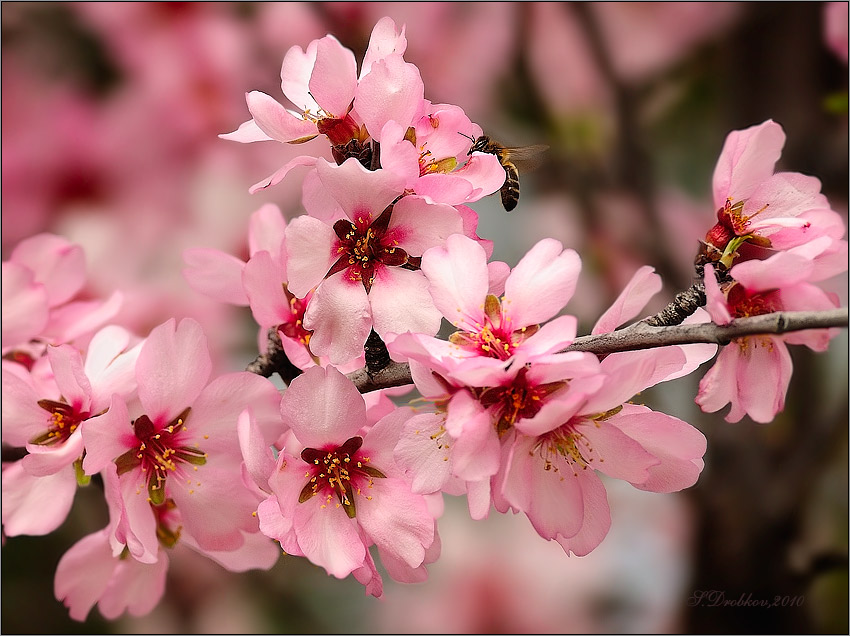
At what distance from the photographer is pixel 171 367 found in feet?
1.34

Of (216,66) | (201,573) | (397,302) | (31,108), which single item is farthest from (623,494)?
(31,108)

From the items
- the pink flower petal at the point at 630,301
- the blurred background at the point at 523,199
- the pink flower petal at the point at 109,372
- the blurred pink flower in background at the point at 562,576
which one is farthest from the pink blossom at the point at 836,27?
the pink flower petal at the point at 109,372

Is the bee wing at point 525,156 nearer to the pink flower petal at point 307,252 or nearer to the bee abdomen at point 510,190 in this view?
the bee abdomen at point 510,190

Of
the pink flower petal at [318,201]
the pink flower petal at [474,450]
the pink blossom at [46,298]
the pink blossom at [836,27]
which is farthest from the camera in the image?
the pink blossom at [836,27]

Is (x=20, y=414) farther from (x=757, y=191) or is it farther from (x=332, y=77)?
(x=757, y=191)

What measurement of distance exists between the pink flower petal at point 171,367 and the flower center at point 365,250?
0.32 feet

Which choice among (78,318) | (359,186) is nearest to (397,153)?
(359,186)

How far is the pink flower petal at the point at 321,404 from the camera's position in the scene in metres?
0.38

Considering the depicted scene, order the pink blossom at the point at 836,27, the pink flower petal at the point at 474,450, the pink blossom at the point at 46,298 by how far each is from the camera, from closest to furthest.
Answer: the pink flower petal at the point at 474,450, the pink blossom at the point at 46,298, the pink blossom at the point at 836,27

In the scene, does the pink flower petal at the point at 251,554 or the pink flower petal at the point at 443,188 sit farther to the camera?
the pink flower petal at the point at 251,554

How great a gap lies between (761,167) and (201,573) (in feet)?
3.13

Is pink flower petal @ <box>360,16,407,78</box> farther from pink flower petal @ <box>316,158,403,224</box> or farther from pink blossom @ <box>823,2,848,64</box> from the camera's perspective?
pink blossom @ <box>823,2,848,64</box>

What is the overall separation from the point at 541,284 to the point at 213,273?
9.8 inches

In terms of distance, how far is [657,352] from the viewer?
1.11 ft
